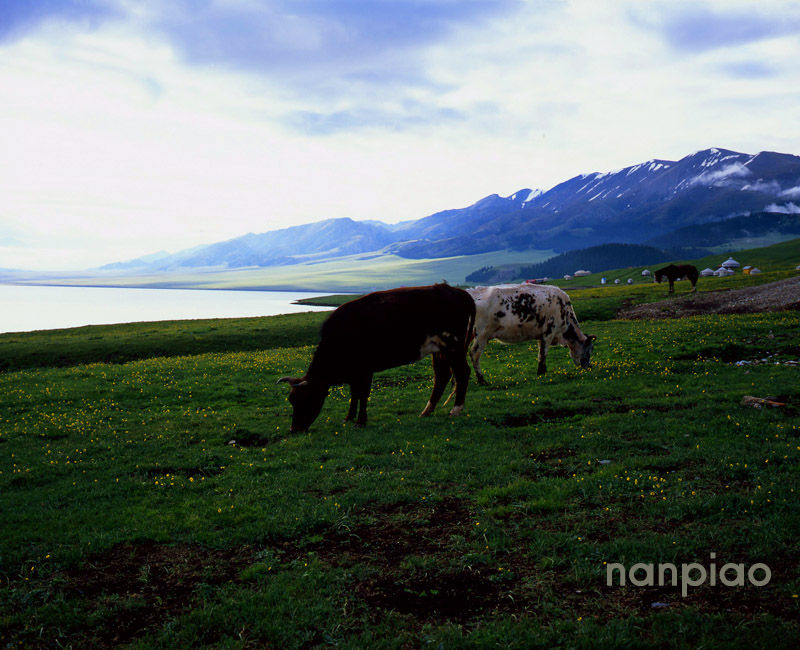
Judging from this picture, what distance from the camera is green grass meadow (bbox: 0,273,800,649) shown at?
5879 millimetres

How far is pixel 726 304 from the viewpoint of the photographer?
37.6 meters

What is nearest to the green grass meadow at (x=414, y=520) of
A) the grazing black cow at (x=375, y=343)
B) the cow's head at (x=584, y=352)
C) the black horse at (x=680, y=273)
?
the grazing black cow at (x=375, y=343)

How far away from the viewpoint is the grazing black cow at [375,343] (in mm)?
14703

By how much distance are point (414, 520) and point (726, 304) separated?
126ft

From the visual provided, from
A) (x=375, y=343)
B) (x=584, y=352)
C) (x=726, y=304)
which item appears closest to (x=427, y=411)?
(x=375, y=343)

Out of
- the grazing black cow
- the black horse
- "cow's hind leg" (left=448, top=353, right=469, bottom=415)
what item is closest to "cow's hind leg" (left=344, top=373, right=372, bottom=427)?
the grazing black cow

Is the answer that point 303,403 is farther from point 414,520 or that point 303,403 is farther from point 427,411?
point 414,520

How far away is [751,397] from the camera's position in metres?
14.1

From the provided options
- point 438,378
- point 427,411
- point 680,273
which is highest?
point 680,273

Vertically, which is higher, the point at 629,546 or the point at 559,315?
the point at 559,315

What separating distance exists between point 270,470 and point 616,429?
8.67 meters

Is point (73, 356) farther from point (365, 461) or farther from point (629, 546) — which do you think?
point (629, 546)

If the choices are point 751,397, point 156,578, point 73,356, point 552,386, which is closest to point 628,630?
point 156,578

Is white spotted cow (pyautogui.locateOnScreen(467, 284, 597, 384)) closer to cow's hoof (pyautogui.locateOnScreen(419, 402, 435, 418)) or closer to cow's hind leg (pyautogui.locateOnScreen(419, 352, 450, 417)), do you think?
cow's hind leg (pyautogui.locateOnScreen(419, 352, 450, 417))
